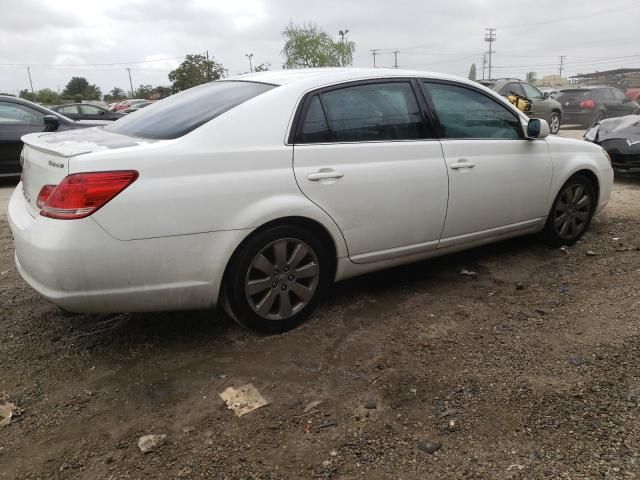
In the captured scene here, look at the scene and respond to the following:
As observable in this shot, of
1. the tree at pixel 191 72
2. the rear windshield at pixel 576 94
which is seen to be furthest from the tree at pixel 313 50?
the rear windshield at pixel 576 94

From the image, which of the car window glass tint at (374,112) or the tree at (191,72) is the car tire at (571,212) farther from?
the tree at (191,72)

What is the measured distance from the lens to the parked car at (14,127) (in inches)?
315

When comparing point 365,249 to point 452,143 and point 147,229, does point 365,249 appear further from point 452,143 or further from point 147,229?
point 147,229

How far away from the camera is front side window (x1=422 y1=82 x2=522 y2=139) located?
372 centimetres

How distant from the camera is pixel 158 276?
268 cm

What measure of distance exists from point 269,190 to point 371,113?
94 centimetres

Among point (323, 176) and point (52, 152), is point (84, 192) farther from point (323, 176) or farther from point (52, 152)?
point (323, 176)

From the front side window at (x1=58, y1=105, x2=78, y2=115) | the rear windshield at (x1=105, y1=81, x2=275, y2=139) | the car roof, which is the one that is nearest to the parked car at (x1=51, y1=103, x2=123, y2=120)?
the front side window at (x1=58, y1=105, x2=78, y2=115)

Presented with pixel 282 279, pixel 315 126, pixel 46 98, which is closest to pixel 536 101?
pixel 315 126

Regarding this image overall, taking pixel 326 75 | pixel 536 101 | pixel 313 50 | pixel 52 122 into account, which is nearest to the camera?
pixel 326 75

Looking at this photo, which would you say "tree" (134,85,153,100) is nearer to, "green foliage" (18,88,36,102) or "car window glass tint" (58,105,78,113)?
"green foliage" (18,88,36,102)

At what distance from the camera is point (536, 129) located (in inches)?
161

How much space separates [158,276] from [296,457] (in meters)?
1.13

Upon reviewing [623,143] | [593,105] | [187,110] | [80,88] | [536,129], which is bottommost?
[623,143]
